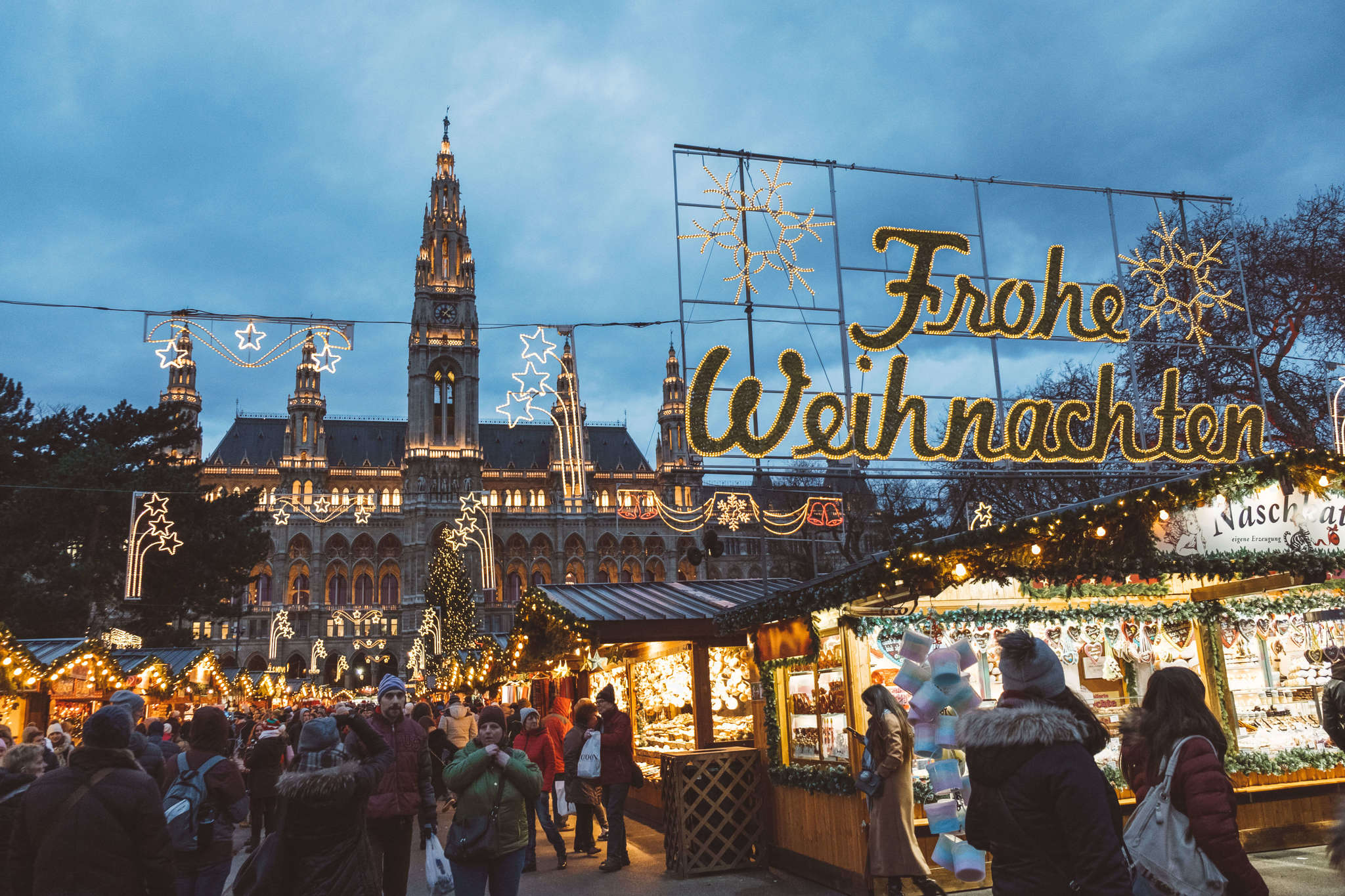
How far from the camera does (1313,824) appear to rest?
7.45 m

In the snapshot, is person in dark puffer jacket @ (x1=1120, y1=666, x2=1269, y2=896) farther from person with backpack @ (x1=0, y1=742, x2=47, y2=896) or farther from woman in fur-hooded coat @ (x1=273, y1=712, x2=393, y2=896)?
person with backpack @ (x1=0, y1=742, x2=47, y2=896)

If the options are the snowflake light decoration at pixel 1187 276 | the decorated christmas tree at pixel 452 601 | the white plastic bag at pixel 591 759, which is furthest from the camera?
the decorated christmas tree at pixel 452 601

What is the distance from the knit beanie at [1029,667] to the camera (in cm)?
297

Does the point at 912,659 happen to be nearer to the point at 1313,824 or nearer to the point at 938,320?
the point at 1313,824

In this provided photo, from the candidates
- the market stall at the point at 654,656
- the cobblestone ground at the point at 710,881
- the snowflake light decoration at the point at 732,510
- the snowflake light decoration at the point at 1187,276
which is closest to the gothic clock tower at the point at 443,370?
the snowflake light decoration at the point at 732,510

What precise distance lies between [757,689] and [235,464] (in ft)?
234

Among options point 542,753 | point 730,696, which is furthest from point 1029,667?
point 730,696

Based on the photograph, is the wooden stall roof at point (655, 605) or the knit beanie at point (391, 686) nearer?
the knit beanie at point (391, 686)

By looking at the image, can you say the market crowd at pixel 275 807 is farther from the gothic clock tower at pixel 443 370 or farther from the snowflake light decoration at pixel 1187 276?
the gothic clock tower at pixel 443 370

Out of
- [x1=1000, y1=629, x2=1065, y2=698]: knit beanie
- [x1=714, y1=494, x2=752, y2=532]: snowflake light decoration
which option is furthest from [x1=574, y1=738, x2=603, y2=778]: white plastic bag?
[x1=714, y1=494, x2=752, y2=532]: snowflake light decoration

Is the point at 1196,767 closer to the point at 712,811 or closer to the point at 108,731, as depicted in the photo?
the point at 108,731

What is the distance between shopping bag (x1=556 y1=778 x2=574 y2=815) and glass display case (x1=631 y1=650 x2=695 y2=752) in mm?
1256

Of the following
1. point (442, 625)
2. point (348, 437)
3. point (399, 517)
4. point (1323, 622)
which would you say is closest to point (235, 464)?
point (348, 437)

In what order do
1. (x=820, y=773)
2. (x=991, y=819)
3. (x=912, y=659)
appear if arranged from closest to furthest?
1. (x=991, y=819)
2. (x=912, y=659)
3. (x=820, y=773)
